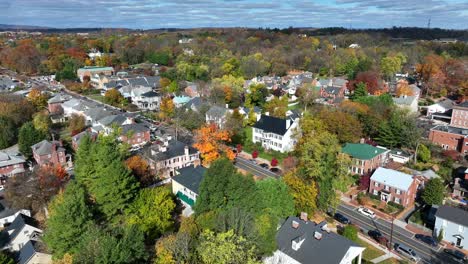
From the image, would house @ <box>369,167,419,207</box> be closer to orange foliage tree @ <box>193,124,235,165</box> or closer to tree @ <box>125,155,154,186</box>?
orange foliage tree @ <box>193,124,235,165</box>

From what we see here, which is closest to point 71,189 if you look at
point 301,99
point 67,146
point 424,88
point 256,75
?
point 67,146

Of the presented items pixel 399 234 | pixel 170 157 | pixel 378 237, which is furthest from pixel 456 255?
pixel 170 157

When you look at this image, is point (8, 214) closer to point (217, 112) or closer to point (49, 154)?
point (49, 154)

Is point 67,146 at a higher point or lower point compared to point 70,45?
lower

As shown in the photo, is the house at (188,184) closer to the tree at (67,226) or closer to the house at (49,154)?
the tree at (67,226)

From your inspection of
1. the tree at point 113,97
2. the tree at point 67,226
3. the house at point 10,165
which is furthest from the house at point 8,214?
the tree at point 113,97

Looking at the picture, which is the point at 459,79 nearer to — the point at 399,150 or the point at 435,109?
the point at 435,109

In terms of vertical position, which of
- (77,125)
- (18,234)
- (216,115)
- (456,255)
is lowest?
(456,255)
